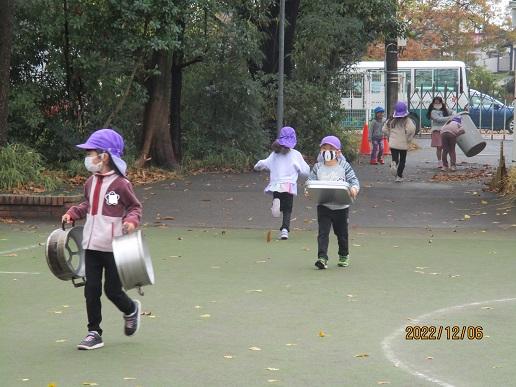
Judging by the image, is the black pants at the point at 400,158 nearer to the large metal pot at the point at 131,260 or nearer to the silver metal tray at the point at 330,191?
the silver metal tray at the point at 330,191

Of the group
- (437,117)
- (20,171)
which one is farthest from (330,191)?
(437,117)

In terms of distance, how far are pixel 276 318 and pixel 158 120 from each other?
520 inches

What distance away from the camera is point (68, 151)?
64.4 ft

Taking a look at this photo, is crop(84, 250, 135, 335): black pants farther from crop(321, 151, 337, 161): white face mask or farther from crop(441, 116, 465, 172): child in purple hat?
crop(441, 116, 465, 172): child in purple hat

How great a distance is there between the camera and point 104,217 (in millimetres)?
7453

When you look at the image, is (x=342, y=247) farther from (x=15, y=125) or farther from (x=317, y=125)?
(x=317, y=125)

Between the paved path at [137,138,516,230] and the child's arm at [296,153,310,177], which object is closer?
the child's arm at [296,153,310,177]

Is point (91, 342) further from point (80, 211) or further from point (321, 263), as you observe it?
point (321, 263)

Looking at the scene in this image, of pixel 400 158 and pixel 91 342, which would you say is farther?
pixel 400 158

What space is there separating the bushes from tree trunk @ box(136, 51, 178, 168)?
3856mm

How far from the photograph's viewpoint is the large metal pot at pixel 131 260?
277 inches

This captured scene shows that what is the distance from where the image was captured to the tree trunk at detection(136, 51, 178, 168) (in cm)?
2102

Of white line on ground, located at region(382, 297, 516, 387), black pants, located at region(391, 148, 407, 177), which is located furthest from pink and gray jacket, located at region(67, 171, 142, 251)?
black pants, located at region(391, 148, 407, 177)
